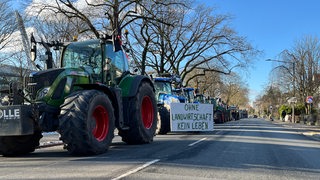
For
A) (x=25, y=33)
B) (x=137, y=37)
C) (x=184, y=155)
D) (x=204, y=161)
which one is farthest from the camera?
(x=137, y=37)

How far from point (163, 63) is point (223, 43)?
694 cm

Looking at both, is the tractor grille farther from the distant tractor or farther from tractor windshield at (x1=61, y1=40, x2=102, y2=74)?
the distant tractor

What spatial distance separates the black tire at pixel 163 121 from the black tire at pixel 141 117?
15.4ft

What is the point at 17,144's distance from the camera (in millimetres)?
10125

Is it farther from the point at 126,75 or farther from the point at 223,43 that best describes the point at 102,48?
the point at 223,43

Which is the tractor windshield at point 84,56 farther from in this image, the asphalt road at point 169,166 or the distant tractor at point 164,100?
the distant tractor at point 164,100

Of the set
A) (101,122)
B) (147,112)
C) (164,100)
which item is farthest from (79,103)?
(164,100)

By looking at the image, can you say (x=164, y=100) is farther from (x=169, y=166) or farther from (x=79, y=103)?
(x=169, y=166)

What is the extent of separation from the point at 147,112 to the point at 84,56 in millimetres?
3527

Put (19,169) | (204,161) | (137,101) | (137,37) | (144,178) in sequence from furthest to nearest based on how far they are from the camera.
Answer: (137,37)
(137,101)
(204,161)
(19,169)
(144,178)

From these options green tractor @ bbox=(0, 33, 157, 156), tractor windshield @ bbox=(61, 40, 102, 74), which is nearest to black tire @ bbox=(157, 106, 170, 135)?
green tractor @ bbox=(0, 33, 157, 156)

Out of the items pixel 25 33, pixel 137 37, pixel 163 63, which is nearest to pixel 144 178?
pixel 25 33

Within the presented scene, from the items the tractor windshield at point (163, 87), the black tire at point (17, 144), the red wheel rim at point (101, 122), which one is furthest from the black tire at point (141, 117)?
the tractor windshield at point (163, 87)

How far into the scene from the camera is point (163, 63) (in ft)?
135
